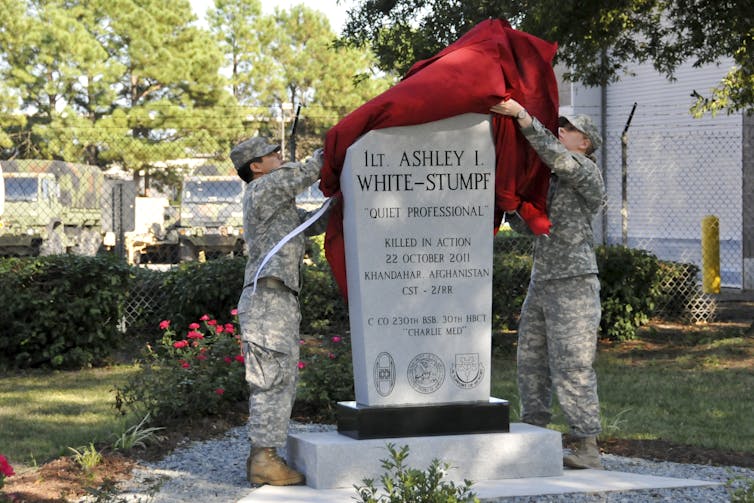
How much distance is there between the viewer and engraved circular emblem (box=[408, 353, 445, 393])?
590 cm

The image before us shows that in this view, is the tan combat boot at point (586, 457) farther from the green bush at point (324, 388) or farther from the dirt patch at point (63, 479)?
the dirt patch at point (63, 479)

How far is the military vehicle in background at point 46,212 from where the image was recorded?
2223 centimetres

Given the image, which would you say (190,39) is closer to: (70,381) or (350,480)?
(70,381)

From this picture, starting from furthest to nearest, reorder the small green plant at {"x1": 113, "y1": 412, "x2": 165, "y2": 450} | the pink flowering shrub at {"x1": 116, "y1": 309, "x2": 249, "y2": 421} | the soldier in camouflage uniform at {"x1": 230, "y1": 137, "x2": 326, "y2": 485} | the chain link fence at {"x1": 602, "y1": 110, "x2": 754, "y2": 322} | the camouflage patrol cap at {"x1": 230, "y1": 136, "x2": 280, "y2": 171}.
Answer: the chain link fence at {"x1": 602, "y1": 110, "x2": 754, "y2": 322}, the pink flowering shrub at {"x1": 116, "y1": 309, "x2": 249, "y2": 421}, the small green plant at {"x1": 113, "y1": 412, "x2": 165, "y2": 450}, the camouflage patrol cap at {"x1": 230, "y1": 136, "x2": 280, "y2": 171}, the soldier in camouflage uniform at {"x1": 230, "y1": 137, "x2": 326, "y2": 485}

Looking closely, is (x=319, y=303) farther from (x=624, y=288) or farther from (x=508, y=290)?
(x=624, y=288)

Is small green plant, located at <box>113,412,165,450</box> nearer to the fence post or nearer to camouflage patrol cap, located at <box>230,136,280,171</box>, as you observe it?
camouflage patrol cap, located at <box>230,136,280,171</box>

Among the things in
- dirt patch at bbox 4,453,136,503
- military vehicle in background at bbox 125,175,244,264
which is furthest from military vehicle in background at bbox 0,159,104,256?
dirt patch at bbox 4,453,136,503

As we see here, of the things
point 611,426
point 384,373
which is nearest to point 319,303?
point 611,426

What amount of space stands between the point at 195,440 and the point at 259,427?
1345 millimetres

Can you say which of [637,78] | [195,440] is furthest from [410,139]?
[637,78]

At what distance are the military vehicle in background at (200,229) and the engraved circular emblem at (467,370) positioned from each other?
17502 mm

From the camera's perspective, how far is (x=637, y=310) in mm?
12617

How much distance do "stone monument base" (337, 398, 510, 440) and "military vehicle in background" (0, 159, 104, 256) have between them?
17.3 meters

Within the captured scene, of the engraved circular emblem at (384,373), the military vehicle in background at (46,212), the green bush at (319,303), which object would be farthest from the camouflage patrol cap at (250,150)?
the military vehicle in background at (46,212)
